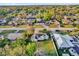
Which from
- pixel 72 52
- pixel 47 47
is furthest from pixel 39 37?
pixel 72 52

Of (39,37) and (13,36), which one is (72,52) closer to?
(39,37)

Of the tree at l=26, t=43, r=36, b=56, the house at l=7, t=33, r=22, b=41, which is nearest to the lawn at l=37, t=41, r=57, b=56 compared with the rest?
the tree at l=26, t=43, r=36, b=56

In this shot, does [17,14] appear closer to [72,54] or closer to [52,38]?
[52,38]

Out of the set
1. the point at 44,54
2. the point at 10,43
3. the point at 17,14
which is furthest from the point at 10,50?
the point at 17,14

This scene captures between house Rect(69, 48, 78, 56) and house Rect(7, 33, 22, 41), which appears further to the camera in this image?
house Rect(7, 33, 22, 41)

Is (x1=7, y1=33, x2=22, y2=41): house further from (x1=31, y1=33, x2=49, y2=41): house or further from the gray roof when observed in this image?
the gray roof

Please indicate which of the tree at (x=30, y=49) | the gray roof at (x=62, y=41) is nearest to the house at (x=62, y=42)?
the gray roof at (x=62, y=41)
